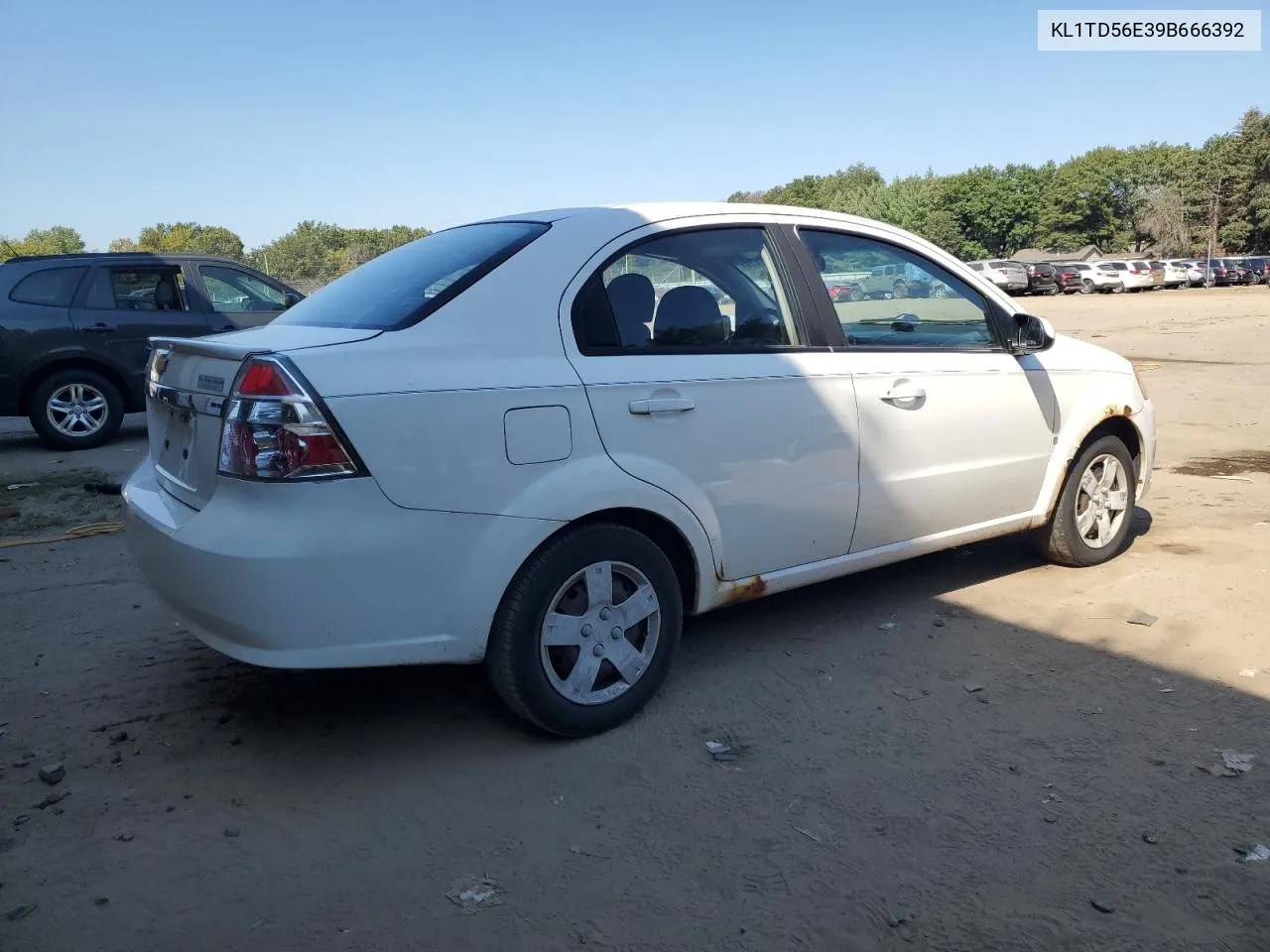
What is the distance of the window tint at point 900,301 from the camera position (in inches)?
169

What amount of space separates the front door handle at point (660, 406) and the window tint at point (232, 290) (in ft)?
27.3

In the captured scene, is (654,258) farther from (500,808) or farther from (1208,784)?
(1208,784)

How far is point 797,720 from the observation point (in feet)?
12.1

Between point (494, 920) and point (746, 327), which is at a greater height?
point (746, 327)

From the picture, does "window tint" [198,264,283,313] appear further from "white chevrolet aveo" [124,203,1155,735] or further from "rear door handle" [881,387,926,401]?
"rear door handle" [881,387,926,401]

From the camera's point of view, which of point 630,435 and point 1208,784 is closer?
point 1208,784

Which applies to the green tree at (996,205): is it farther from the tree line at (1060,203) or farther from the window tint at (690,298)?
the window tint at (690,298)

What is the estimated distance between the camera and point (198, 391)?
3.33m

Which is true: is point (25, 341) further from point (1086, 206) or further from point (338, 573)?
point (1086, 206)

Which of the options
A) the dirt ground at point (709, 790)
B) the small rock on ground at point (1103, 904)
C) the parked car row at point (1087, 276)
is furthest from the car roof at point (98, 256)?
the parked car row at point (1087, 276)

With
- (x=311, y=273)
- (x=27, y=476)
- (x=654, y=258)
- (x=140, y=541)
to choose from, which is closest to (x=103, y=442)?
(x=27, y=476)

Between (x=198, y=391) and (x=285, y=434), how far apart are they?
1.71 feet

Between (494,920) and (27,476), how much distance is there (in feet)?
25.2

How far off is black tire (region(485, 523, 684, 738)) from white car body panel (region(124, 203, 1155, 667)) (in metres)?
0.07
